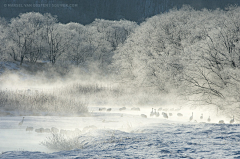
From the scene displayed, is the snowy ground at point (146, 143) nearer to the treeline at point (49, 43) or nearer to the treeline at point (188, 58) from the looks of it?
the treeline at point (188, 58)

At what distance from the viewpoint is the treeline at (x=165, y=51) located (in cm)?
1563

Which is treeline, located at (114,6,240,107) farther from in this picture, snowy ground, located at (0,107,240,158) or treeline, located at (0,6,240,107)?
snowy ground, located at (0,107,240,158)

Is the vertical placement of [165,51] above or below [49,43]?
below

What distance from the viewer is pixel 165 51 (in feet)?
82.6

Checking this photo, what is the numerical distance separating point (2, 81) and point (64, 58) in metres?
18.4

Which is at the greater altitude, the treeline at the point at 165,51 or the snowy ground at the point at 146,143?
the treeline at the point at 165,51

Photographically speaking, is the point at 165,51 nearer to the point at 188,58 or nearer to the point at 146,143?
the point at 188,58

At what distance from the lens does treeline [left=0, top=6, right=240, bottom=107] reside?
1563 centimetres

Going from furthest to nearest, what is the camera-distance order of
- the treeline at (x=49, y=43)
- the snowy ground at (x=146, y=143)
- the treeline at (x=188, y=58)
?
1. the treeline at (x=49, y=43)
2. the treeline at (x=188, y=58)
3. the snowy ground at (x=146, y=143)

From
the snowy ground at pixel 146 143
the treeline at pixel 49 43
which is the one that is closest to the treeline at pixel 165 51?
the treeline at pixel 49 43

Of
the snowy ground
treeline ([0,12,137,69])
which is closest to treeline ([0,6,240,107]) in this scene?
treeline ([0,12,137,69])

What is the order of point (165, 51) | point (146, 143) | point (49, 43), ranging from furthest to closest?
point (49, 43), point (165, 51), point (146, 143)

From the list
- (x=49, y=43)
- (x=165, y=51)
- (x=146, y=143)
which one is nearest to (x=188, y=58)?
(x=165, y=51)

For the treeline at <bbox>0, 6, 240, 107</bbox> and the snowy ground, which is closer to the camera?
the snowy ground
